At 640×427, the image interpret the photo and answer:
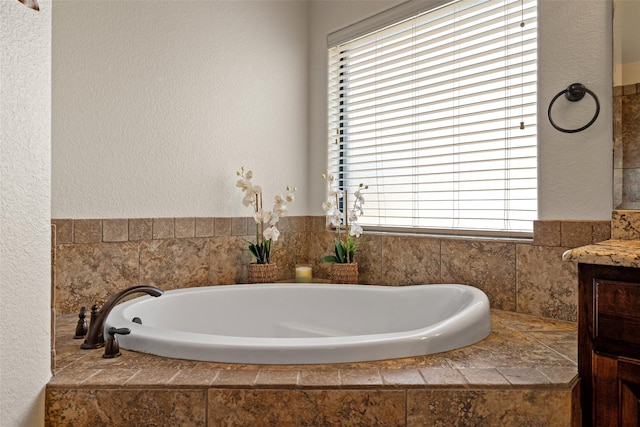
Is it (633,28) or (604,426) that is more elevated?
(633,28)

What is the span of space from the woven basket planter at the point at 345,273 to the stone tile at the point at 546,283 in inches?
33.7

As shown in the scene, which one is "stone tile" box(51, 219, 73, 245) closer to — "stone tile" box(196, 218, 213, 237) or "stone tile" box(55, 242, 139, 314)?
"stone tile" box(55, 242, 139, 314)

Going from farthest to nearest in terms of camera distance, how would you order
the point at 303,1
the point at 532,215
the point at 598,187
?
1. the point at 303,1
2. the point at 532,215
3. the point at 598,187

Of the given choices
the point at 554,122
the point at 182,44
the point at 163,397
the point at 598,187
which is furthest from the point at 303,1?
the point at 163,397

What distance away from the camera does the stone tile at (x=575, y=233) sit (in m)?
1.82

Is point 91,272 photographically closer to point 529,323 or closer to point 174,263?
point 174,263

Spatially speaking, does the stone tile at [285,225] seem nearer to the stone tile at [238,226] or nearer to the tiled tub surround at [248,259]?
the tiled tub surround at [248,259]

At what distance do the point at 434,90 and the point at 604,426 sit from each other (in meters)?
1.67

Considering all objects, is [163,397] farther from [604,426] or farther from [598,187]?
[598,187]

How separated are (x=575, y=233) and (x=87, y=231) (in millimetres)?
2096

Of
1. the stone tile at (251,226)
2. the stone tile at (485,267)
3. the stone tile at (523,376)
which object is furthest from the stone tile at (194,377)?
the stone tile at (251,226)

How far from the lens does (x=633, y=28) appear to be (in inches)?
66.4

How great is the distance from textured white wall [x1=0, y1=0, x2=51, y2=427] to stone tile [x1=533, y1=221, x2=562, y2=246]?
5.86 ft

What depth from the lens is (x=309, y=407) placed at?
1.19 meters
